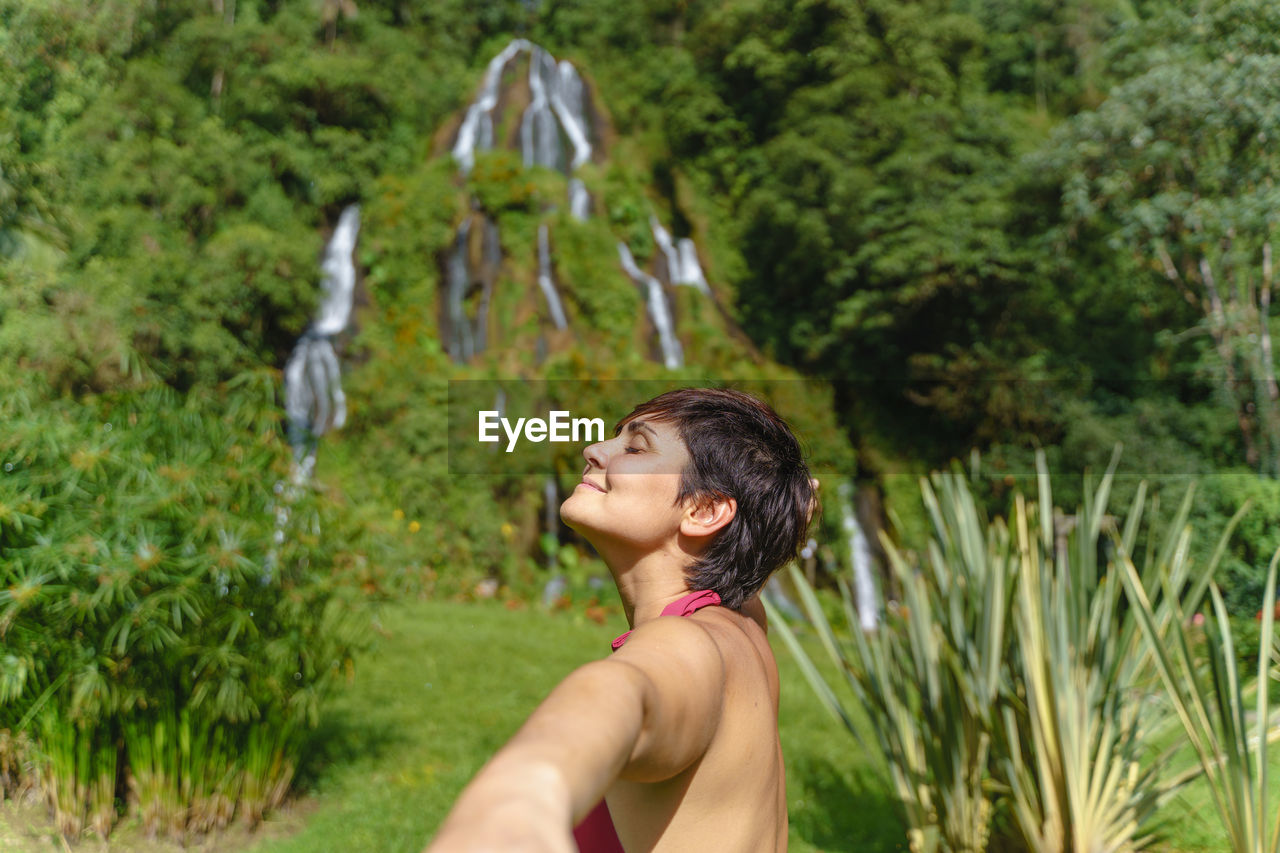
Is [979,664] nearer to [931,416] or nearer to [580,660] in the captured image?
[580,660]

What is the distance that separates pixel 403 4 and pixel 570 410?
10.2 meters

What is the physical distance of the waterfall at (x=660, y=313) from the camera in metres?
11.2

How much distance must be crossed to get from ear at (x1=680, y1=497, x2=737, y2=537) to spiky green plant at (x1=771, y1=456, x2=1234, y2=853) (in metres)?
1.62

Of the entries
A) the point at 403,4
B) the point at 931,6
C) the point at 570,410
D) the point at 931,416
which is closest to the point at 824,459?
the point at 931,416

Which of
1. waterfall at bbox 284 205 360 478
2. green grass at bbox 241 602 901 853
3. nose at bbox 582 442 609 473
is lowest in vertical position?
green grass at bbox 241 602 901 853

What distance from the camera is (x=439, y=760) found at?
4840 millimetres

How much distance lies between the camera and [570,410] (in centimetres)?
959

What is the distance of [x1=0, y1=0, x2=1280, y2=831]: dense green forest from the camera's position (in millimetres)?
7574

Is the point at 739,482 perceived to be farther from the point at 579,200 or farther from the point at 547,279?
the point at 579,200

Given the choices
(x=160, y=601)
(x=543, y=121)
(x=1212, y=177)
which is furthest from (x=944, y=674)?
(x=543, y=121)

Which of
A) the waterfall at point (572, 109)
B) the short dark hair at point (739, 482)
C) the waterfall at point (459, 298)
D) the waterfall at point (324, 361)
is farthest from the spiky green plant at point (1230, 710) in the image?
the waterfall at point (572, 109)

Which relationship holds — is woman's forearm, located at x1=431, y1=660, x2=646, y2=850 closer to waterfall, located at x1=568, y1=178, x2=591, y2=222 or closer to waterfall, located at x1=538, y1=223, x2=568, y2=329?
waterfall, located at x1=538, y1=223, x2=568, y2=329

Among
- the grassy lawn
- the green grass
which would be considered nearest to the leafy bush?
the grassy lawn

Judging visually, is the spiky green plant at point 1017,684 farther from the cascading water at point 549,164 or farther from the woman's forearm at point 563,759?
the cascading water at point 549,164
